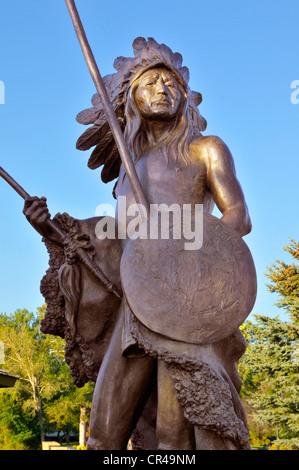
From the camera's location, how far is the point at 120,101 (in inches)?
168

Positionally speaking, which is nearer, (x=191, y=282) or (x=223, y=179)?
(x=191, y=282)

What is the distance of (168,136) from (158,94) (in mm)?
314

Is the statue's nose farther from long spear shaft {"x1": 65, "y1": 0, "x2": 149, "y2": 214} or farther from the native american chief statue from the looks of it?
long spear shaft {"x1": 65, "y1": 0, "x2": 149, "y2": 214}

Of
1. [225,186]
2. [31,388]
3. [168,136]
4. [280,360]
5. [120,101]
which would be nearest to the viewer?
[225,186]

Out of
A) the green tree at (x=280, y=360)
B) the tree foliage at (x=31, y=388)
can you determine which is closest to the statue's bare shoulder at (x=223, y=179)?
the green tree at (x=280, y=360)

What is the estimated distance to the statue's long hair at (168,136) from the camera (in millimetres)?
3680

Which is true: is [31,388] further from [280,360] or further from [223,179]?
[223,179]

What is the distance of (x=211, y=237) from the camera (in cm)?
294

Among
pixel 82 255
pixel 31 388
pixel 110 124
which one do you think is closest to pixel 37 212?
pixel 82 255

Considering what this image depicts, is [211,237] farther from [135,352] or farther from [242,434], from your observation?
[242,434]

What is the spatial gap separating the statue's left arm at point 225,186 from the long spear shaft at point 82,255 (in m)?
0.90

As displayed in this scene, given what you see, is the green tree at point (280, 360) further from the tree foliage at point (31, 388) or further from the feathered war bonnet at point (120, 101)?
the feathered war bonnet at point (120, 101)
